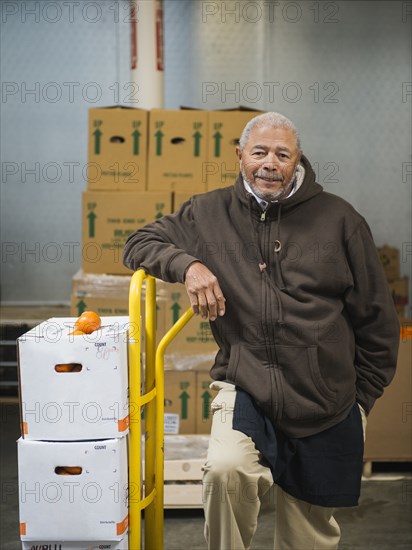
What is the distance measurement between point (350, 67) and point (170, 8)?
4.48ft

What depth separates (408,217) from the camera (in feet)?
19.5

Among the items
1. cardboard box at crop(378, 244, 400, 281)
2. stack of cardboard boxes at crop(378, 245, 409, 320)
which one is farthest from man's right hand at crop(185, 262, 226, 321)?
cardboard box at crop(378, 244, 400, 281)

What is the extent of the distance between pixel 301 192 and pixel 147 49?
2483mm

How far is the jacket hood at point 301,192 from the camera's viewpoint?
244 cm

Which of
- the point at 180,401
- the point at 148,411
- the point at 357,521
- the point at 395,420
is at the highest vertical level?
the point at 148,411

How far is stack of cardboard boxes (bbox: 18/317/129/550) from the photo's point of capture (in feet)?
7.27

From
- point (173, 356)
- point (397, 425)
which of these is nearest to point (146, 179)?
point (173, 356)

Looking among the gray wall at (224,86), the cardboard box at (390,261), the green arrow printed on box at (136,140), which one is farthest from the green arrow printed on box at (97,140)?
the cardboard box at (390,261)

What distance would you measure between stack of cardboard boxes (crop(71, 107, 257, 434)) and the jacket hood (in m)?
1.51

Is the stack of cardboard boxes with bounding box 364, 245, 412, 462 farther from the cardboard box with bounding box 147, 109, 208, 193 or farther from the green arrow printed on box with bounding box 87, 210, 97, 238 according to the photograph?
the green arrow printed on box with bounding box 87, 210, 97, 238

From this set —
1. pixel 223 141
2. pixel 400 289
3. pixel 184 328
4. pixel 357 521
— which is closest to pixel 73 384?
pixel 184 328

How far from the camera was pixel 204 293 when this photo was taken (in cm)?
227

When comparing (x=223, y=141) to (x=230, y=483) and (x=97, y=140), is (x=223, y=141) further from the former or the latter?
(x=230, y=483)

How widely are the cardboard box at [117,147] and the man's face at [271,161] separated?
1.61m
